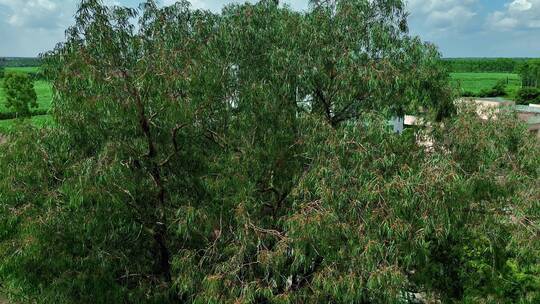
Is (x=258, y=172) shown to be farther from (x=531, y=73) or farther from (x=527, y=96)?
(x=531, y=73)

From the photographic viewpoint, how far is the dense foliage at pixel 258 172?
22.4 ft

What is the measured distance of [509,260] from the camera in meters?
9.59

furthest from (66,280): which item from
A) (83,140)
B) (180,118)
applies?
(180,118)

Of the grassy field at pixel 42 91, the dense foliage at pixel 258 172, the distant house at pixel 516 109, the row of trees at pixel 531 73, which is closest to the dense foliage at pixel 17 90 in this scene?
the grassy field at pixel 42 91

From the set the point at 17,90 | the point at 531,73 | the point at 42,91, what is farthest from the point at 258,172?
the point at 531,73

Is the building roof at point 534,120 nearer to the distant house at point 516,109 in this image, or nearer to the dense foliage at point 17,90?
the distant house at point 516,109

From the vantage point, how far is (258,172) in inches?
328

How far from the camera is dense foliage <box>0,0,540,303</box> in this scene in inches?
269

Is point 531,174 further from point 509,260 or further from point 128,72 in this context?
point 128,72

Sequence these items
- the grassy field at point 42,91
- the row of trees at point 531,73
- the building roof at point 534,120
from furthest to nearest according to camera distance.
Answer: the row of trees at point 531,73, the building roof at point 534,120, the grassy field at point 42,91

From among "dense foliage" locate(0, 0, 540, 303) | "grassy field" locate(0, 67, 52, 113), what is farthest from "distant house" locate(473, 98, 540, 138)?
"grassy field" locate(0, 67, 52, 113)

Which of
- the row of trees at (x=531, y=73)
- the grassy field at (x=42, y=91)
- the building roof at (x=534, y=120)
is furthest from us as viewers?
the row of trees at (x=531, y=73)

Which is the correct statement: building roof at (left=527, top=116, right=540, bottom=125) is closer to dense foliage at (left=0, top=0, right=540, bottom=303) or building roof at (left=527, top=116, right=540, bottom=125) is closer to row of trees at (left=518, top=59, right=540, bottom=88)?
dense foliage at (left=0, top=0, right=540, bottom=303)

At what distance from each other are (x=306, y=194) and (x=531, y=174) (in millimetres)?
4459
